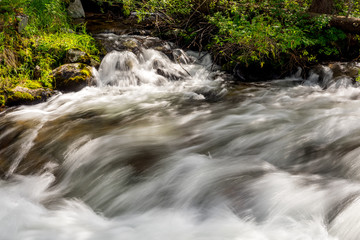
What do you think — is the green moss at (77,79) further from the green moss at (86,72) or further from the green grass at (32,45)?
the green grass at (32,45)

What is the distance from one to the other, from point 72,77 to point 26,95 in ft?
2.96

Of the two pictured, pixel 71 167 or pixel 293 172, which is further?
pixel 71 167

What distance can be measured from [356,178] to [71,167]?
285 centimetres

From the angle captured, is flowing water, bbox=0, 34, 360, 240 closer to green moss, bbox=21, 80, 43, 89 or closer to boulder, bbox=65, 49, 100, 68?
green moss, bbox=21, 80, 43, 89

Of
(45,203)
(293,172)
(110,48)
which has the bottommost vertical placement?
(45,203)

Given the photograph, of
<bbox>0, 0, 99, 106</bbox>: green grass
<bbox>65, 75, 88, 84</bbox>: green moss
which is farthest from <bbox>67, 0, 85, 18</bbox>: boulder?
<bbox>65, 75, 88, 84</bbox>: green moss

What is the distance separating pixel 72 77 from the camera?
5.56m

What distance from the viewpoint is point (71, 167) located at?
3.20 meters

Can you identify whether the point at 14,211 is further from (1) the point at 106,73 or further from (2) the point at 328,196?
(1) the point at 106,73

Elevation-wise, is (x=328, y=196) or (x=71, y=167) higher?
(x=328, y=196)

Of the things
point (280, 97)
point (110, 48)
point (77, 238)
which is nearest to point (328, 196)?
point (77, 238)

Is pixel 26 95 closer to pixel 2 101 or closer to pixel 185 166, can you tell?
pixel 2 101

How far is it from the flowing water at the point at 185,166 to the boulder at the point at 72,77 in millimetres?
217

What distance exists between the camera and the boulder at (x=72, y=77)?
18.0 feet
